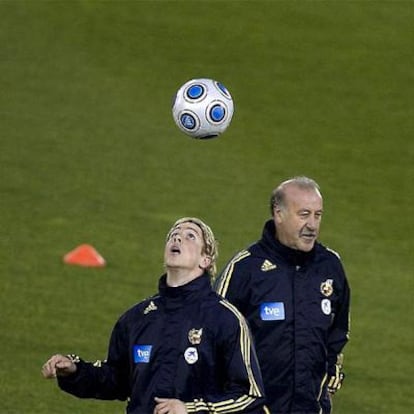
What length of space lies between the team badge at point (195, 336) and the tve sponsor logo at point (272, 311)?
51.6 inches

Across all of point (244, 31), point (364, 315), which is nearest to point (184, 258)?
point (364, 315)

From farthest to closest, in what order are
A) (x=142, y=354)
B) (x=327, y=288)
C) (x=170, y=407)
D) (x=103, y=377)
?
(x=327, y=288) < (x=103, y=377) < (x=142, y=354) < (x=170, y=407)

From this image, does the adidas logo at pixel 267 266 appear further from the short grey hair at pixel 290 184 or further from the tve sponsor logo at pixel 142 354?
the tve sponsor logo at pixel 142 354

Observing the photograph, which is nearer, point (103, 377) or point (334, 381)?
point (103, 377)

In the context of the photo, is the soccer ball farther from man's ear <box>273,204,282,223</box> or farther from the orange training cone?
the orange training cone

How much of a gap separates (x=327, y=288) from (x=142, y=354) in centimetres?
181

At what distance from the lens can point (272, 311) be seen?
8.77 meters

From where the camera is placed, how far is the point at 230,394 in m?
7.35

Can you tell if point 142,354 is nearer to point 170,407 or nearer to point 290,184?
point 170,407

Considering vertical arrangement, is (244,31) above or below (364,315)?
above

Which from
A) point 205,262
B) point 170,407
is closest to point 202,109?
point 205,262

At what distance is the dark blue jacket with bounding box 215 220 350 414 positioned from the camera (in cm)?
876

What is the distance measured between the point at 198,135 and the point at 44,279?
6010 mm

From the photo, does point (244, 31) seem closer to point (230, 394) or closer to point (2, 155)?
point (2, 155)
